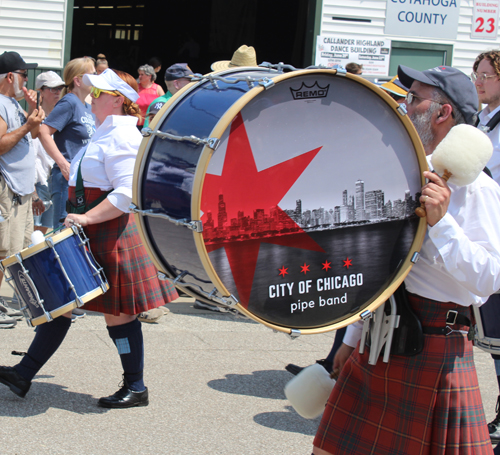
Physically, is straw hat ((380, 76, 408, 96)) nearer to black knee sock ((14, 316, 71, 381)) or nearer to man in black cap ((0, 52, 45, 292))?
black knee sock ((14, 316, 71, 381))

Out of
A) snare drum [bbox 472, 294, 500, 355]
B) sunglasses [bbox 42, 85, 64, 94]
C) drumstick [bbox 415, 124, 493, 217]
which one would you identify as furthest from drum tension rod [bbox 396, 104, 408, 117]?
sunglasses [bbox 42, 85, 64, 94]

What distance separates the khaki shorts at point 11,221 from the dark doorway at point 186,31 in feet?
34.5

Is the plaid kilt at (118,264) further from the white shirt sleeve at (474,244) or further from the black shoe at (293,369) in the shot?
the white shirt sleeve at (474,244)

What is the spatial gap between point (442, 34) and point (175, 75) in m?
6.60

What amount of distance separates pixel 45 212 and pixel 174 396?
3.09 meters

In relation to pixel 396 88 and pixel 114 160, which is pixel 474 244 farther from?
pixel 114 160

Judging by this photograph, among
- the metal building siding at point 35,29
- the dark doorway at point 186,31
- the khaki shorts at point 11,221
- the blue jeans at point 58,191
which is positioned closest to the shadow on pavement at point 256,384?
the khaki shorts at point 11,221

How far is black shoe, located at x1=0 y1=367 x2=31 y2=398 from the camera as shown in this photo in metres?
3.39

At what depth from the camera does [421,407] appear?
1.97 meters

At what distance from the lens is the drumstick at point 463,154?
1755mm

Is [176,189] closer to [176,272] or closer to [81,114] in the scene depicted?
[176,272]

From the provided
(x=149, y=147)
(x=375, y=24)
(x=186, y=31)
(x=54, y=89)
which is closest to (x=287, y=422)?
(x=149, y=147)

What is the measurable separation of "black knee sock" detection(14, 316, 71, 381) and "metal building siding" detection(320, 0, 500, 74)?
332 inches

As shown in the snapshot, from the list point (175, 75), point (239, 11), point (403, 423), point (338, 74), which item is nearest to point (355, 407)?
point (403, 423)
